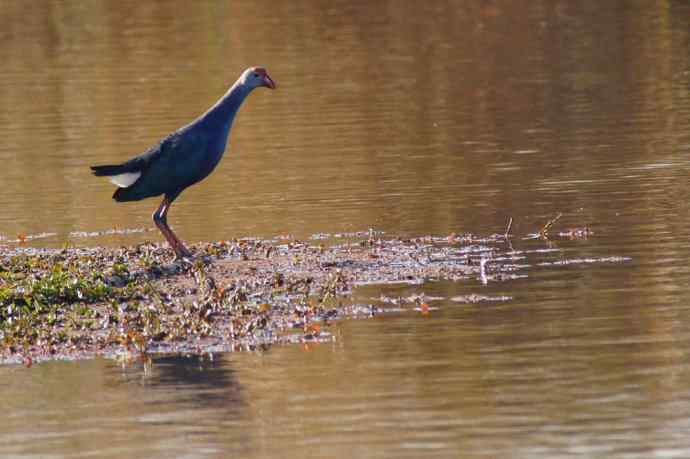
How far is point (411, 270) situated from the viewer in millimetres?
12359

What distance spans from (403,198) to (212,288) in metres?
4.80

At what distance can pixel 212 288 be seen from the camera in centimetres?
1145

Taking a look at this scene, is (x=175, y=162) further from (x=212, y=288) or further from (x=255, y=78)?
(x=212, y=288)

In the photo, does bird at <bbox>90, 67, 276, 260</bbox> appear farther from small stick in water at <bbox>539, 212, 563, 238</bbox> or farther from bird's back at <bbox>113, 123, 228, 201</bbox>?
small stick in water at <bbox>539, 212, 563, 238</bbox>

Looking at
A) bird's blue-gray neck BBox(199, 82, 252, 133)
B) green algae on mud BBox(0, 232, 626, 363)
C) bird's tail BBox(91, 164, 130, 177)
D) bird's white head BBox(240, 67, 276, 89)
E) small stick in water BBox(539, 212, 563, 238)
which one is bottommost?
green algae on mud BBox(0, 232, 626, 363)

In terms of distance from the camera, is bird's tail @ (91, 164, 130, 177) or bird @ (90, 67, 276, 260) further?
bird @ (90, 67, 276, 260)

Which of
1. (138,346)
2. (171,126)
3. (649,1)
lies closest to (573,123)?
(171,126)

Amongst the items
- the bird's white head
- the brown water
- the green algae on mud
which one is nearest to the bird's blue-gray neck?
the bird's white head

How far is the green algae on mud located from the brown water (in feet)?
1.09

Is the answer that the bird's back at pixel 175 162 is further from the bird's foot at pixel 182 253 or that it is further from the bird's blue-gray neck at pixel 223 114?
the bird's foot at pixel 182 253

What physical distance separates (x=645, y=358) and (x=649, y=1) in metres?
28.0

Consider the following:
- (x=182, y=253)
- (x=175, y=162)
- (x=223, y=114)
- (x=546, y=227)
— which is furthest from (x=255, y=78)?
(x=546, y=227)

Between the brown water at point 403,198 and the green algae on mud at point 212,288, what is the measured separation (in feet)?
1.09

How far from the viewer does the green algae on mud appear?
1046 centimetres
